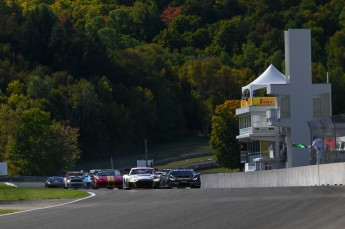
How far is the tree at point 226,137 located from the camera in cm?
12025

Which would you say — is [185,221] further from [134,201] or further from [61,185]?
[61,185]

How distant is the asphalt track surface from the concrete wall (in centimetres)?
1422

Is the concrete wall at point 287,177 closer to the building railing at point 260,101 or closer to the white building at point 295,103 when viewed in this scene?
the white building at point 295,103

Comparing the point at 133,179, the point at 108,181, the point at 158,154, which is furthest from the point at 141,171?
the point at 158,154

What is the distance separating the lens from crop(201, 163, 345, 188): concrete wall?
47594 mm

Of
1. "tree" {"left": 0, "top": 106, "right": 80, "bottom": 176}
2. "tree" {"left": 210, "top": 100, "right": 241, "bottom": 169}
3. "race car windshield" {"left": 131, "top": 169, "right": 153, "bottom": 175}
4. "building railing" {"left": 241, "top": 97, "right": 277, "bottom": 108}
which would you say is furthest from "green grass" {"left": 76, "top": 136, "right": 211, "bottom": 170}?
"race car windshield" {"left": 131, "top": 169, "right": 153, "bottom": 175}

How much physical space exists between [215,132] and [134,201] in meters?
89.8

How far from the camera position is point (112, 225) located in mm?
24531

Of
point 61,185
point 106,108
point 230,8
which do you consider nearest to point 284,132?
point 61,185

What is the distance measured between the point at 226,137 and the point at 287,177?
67.1 meters

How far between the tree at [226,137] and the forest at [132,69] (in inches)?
565

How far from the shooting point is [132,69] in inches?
5974

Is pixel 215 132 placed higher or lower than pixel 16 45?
lower

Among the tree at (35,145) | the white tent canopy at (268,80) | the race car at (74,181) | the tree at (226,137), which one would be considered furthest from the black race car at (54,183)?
the tree at (226,137)
